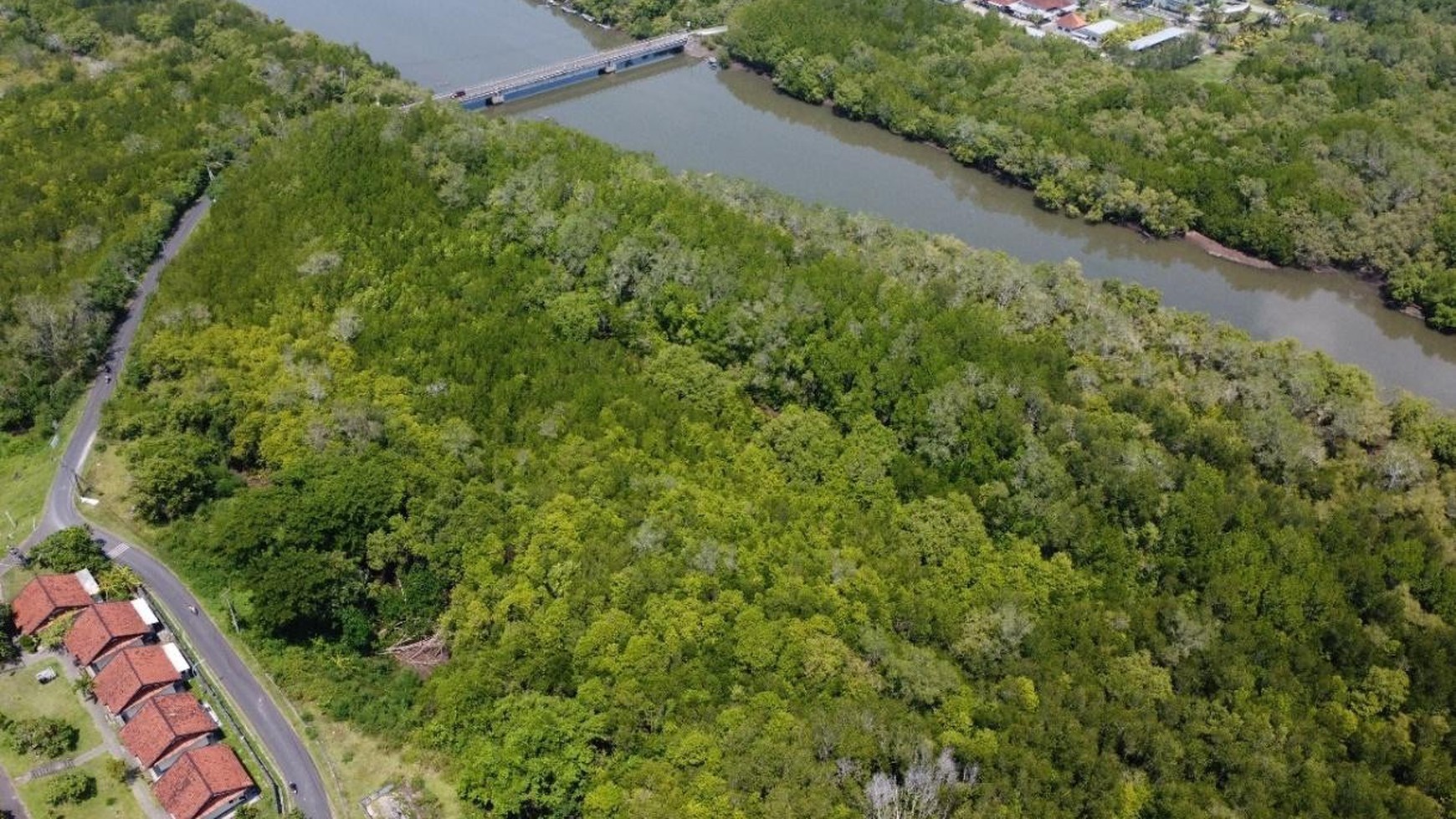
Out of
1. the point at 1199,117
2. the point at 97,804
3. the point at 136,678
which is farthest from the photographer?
the point at 1199,117

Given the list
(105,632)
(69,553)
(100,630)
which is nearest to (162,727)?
(105,632)

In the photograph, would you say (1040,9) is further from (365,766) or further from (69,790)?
(69,790)

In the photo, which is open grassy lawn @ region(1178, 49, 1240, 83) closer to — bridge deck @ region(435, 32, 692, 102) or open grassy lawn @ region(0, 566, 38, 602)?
bridge deck @ region(435, 32, 692, 102)

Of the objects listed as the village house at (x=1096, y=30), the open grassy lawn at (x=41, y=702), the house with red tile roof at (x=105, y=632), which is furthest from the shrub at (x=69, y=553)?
the village house at (x=1096, y=30)

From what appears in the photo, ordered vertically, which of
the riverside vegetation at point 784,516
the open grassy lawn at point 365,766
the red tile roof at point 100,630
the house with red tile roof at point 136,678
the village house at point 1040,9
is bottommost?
the open grassy lawn at point 365,766

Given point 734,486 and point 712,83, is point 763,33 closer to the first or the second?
point 712,83

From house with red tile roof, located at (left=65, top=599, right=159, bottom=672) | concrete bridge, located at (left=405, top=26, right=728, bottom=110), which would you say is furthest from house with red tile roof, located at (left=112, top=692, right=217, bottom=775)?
concrete bridge, located at (left=405, top=26, right=728, bottom=110)

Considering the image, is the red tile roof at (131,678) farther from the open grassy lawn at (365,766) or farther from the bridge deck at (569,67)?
the bridge deck at (569,67)
